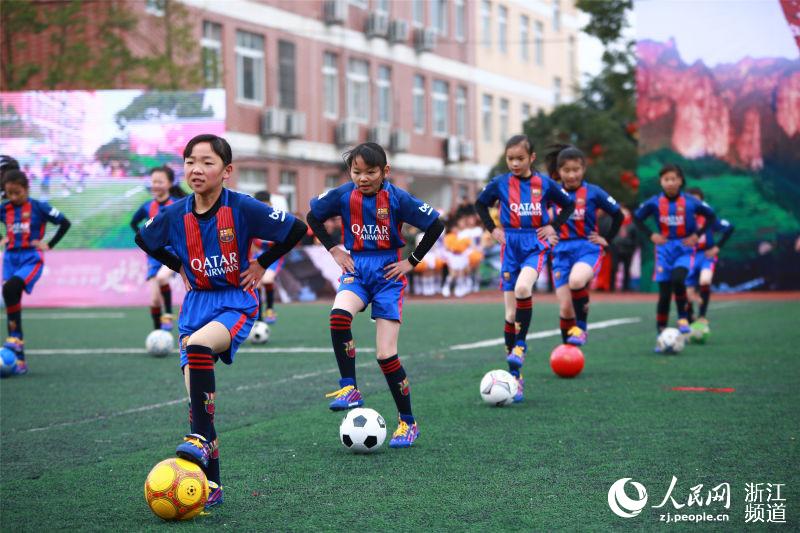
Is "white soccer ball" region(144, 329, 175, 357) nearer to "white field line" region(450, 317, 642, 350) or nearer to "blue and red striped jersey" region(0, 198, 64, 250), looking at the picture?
"blue and red striped jersey" region(0, 198, 64, 250)

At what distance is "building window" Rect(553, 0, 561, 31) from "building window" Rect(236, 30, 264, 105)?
26.0 metres

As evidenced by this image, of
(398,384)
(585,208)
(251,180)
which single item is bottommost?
(398,384)

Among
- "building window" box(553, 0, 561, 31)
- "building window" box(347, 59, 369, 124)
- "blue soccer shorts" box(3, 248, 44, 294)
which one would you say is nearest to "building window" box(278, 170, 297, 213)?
"building window" box(347, 59, 369, 124)

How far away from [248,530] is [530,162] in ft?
18.3

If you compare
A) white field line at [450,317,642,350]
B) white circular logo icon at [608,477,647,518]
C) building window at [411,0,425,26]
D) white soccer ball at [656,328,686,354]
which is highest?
building window at [411,0,425,26]

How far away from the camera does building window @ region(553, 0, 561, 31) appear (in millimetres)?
57259

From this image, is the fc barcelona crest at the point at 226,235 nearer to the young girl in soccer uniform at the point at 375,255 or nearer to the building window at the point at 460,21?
the young girl in soccer uniform at the point at 375,255

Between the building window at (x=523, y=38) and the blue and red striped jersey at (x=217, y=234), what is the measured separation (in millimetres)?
47686

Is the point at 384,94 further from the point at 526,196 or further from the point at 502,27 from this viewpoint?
the point at 526,196

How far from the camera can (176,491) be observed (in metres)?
5.38

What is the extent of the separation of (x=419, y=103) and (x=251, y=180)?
38.1ft

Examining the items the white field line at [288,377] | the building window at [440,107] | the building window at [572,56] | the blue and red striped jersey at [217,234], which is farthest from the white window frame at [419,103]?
the blue and red striped jersey at [217,234]

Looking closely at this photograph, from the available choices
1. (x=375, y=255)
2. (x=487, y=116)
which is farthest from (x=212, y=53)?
(x=375, y=255)

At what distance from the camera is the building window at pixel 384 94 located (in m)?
41.3
